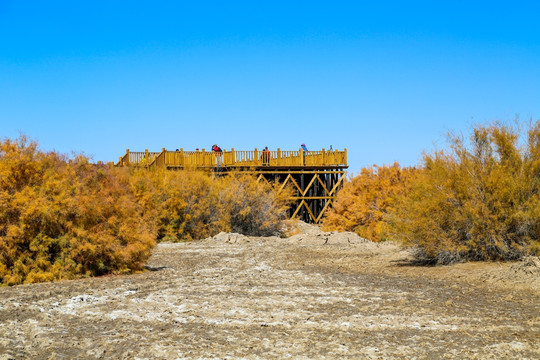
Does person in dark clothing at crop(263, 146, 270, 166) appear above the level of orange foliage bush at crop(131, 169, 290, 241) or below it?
above

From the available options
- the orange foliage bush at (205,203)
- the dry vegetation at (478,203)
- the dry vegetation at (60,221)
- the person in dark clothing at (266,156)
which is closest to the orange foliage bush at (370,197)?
the orange foliage bush at (205,203)

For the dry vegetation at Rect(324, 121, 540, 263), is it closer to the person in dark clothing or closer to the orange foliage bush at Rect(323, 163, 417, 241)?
the orange foliage bush at Rect(323, 163, 417, 241)

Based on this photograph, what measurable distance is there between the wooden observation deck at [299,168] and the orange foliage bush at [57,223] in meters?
21.8

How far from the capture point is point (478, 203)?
13852mm

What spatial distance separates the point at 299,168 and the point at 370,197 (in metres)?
15.9

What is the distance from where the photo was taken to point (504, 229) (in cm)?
1363

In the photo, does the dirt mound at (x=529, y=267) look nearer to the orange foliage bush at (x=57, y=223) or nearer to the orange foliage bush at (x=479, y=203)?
the orange foliage bush at (x=479, y=203)

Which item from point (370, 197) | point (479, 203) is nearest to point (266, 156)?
point (370, 197)

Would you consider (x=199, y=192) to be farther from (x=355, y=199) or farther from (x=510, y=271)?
(x=510, y=271)

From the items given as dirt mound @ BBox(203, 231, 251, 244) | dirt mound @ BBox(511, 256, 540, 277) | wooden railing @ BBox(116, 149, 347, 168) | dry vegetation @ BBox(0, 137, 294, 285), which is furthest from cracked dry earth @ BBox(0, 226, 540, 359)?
wooden railing @ BBox(116, 149, 347, 168)

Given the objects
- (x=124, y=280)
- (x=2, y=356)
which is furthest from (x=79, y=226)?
(x=2, y=356)

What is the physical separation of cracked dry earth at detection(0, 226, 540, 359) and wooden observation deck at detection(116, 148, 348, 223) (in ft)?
72.4

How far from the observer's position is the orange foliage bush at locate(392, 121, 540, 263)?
13664 millimetres

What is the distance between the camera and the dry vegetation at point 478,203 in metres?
13.7
